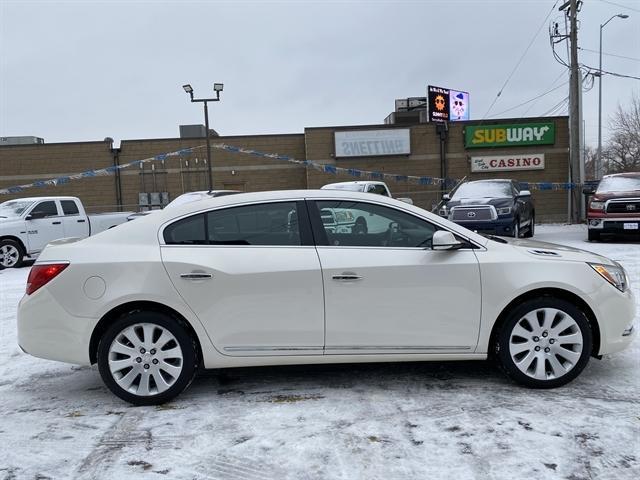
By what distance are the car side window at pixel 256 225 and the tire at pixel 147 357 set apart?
0.72 meters

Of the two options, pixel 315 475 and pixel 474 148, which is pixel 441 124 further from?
pixel 315 475

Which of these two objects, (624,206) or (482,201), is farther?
(482,201)

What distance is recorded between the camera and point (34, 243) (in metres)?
12.5

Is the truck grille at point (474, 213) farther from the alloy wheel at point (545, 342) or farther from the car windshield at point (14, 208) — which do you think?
the car windshield at point (14, 208)

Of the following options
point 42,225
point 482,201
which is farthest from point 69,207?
point 482,201

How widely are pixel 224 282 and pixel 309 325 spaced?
2.23 feet

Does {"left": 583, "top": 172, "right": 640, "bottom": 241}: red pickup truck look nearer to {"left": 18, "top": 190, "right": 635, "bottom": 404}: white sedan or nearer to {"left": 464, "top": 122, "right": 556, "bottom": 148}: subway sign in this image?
{"left": 18, "top": 190, "right": 635, "bottom": 404}: white sedan

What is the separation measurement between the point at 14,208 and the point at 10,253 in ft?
3.79

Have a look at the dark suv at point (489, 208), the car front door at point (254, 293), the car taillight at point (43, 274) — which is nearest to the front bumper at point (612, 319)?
the car front door at point (254, 293)

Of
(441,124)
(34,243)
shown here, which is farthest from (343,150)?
(34,243)

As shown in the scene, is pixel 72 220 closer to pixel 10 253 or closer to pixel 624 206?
pixel 10 253

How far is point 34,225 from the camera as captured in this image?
12523 mm

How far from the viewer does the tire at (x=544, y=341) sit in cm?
400

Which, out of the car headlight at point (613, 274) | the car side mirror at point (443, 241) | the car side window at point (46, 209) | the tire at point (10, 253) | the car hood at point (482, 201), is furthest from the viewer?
the car hood at point (482, 201)
